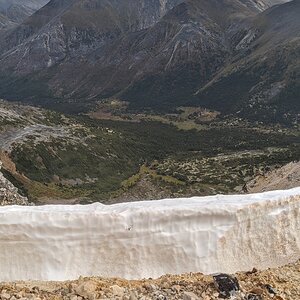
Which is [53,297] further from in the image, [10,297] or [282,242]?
[282,242]

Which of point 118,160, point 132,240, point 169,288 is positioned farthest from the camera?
point 118,160

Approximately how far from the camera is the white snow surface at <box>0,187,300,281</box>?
34.3 ft

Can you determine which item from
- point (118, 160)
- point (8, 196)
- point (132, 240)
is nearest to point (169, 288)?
point (132, 240)

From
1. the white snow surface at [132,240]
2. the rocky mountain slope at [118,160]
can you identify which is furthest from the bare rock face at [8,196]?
the rocky mountain slope at [118,160]

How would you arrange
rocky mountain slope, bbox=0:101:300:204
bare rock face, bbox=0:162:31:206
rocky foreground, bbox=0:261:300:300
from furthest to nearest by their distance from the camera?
rocky mountain slope, bbox=0:101:300:204, bare rock face, bbox=0:162:31:206, rocky foreground, bbox=0:261:300:300

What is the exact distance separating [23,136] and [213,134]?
74.5m

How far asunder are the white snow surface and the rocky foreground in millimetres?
734

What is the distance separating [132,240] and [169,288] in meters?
1.87

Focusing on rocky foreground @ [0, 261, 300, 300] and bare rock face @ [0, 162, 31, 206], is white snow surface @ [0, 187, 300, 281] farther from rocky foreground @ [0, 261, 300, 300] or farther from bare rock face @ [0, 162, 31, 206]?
bare rock face @ [0, 162, 31, 206]

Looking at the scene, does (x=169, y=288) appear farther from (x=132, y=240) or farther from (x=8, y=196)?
(x=8, y=196)

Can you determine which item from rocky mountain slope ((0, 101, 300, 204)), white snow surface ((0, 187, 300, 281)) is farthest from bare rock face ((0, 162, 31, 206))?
rocky mountain slope ((0, 101, 300, 204))

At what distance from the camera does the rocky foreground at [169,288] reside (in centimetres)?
870

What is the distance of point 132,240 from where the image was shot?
1070 cm

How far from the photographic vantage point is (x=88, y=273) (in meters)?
10.4
